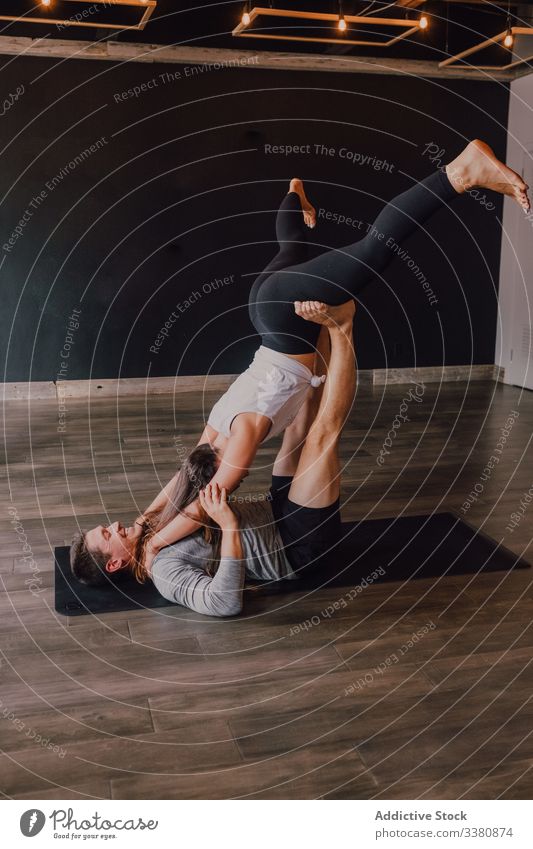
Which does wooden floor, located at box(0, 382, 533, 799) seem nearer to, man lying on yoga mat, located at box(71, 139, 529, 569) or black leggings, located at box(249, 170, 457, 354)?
man lying on yoga mat, located at box(71, 139, 529, 569)

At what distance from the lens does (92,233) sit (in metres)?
6.75

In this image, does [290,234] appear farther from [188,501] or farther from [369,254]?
[188,501]

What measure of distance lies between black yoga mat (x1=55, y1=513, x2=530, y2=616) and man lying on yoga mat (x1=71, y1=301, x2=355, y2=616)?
0.08 m

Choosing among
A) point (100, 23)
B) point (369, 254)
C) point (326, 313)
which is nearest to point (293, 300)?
point (326, 313)

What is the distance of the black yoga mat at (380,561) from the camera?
3.09m

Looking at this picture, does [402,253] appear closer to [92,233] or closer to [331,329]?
[92,233]

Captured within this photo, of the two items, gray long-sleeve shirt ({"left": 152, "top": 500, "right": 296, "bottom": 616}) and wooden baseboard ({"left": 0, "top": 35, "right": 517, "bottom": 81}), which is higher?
wooden baseboard ({"left": 0, "top": 35, "right": 517, "bottom": 81})

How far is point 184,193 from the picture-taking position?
688 centimetres

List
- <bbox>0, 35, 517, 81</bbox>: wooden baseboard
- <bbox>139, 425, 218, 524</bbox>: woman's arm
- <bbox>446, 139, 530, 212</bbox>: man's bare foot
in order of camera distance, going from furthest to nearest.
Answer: <bbox>0, 35, 517, 81</bbox>: wooden baseboard, <bbox>139, 425, 218, 524</bbox>: woman's arm, <bbox>446, 139, 530, 212</bbox>: man's bare foot

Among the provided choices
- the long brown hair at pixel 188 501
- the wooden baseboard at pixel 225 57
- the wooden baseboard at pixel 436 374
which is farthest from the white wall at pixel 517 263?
the long brown hair at pixel 188 501

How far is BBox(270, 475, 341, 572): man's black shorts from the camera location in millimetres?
2973

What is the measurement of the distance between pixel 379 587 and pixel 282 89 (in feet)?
16.2

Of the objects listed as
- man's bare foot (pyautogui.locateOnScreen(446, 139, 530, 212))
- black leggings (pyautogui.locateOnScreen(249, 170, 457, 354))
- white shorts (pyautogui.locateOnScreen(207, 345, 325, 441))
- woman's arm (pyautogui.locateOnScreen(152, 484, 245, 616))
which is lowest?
woman's arm (pyautogui.locateOnScreen(152, 484, 245, 616))

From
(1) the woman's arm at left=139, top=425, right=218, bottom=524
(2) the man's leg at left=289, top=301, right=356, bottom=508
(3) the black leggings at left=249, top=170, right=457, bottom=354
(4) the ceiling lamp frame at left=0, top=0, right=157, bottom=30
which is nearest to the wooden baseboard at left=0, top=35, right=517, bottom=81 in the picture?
(4) the ceiling lamp frame at left=0, top=0, right=157, bottom=30
